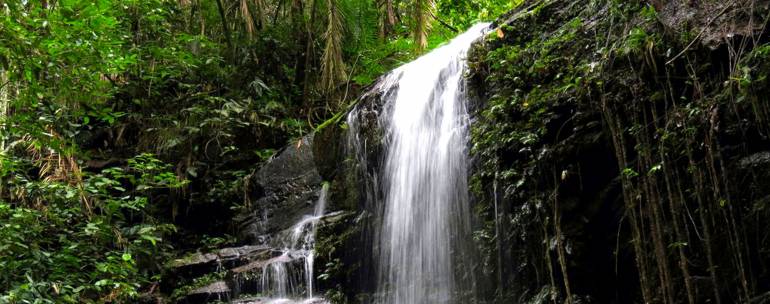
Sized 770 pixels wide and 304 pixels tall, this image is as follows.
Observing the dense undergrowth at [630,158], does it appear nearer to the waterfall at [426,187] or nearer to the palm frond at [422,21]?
the waterfall at [426,187]

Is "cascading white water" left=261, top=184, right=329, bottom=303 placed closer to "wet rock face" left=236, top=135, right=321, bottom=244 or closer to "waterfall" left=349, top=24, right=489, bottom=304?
"wet rock face" left=236, top=135, right=321, bottom=244

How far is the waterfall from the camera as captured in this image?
5.54 meters

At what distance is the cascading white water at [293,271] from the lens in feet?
22.8

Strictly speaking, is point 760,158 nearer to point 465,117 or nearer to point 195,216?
point 465,117

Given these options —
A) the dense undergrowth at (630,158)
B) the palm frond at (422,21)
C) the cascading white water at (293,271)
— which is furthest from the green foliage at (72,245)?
the dense undergrowth at (630,158)

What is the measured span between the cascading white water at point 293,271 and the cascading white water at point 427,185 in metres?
1.09

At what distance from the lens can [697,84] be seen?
3863 millimetres

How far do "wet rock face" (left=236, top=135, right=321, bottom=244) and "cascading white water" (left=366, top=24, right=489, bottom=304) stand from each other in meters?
1.89

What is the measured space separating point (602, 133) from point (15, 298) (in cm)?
513

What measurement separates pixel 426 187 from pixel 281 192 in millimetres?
3304

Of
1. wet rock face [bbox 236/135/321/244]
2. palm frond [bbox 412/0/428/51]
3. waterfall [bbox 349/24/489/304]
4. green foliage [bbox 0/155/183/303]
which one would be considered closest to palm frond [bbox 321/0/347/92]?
wet rock face [bbox 236/135/321/244]

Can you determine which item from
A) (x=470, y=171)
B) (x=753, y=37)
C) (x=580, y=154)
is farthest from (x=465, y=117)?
(x=753, y=37)

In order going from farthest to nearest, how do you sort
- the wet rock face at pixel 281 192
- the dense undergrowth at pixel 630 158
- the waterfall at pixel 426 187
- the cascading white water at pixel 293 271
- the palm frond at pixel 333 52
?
the palm frond at pixel 333 52 → the wet rock face at pixel 281 192 → the cascading white water at pixel 293 271 → the waterfall at pixel 426 187 → the dense undergrowth at pixel 630 158

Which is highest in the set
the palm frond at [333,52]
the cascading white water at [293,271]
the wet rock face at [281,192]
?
the palm frond at [333,52]
